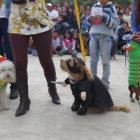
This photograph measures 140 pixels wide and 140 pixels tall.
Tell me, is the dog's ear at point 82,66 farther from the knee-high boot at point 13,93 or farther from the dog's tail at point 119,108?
the knee-high boot at point 13,93

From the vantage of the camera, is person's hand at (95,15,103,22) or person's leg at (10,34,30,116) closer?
person's leg at (10,34,30,116)

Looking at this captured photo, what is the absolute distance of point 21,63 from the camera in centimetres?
264

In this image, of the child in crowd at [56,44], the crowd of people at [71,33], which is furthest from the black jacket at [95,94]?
the child in crowd at [56,44]

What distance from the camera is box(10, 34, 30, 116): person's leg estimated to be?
8.49 ft

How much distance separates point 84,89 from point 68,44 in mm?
5518

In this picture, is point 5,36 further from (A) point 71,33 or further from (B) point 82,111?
(A) point 71,33

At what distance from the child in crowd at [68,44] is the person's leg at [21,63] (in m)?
5.01

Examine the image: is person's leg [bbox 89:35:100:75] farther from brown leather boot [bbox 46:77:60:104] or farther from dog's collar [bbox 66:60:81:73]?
dog's collar [bbox 66:60:81:73]

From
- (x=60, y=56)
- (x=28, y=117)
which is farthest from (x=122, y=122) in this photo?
(x=60, y=56)

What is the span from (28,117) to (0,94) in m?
0.49

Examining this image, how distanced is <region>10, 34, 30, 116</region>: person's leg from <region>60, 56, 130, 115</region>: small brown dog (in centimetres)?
47

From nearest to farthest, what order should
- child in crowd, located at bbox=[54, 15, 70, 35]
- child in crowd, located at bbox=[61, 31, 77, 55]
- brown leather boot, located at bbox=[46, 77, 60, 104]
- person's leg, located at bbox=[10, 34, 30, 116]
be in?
1. person's leg, located at bbox=[10, 34, 30, 116]
2. brown leather boot, located at bbox=[46, 77, 60, 104]
3. child in crowd, located at bbox=[61, 31, 77, 55]
4. child in crowd, located at bbox=[54, 15, 70, 35]

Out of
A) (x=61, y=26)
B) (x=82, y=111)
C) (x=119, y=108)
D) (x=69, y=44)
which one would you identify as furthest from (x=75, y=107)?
(x=61, y=26)

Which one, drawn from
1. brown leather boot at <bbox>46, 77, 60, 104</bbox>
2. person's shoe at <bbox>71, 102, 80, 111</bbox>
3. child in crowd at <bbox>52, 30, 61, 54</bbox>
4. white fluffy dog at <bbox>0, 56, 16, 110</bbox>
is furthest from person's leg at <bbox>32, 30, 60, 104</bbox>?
child in crowd at <bbox>52, 30, 61, 54</bbox>
